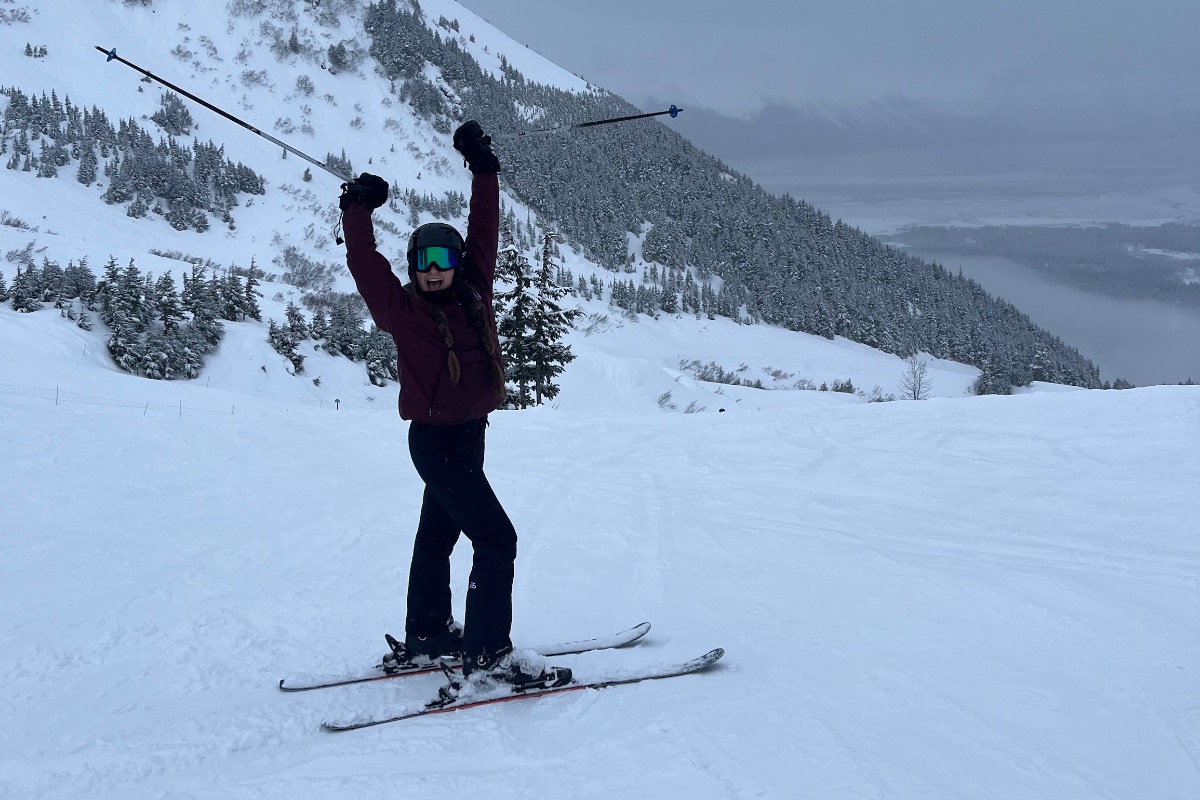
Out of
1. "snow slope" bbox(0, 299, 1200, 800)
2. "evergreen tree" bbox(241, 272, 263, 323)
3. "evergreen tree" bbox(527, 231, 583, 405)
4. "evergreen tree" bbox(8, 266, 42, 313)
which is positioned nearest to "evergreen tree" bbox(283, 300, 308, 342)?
"evergreen tree" bbox(241, 272, 263, 323)

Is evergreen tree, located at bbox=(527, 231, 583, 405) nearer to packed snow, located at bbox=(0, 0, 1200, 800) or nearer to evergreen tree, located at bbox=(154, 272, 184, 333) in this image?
packed snow, located at bbox=(0, 0, 1200, 800)

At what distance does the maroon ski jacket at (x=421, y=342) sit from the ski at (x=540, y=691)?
55.0 inches

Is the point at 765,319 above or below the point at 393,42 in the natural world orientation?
below

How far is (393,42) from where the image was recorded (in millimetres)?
117125

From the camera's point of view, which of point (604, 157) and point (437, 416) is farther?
point (604, 157)

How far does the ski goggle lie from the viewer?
329 centimetres

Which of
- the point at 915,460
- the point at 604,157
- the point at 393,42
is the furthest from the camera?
the point at 604,157

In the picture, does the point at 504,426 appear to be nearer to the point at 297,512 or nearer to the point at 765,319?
the point at 297,512

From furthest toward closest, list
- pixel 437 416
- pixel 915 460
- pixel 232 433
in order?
pixel 232 433 < pixel 915 460 < pixel 437 416

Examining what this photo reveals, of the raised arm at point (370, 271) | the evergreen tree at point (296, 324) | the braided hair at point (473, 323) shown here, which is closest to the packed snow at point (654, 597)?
the braided hair at point (473, 323)

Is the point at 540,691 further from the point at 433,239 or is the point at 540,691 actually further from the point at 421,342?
the point at 433,239

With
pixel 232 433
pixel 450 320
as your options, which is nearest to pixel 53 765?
pixel 450 320

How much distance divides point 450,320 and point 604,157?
450ft

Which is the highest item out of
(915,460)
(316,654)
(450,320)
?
(450,320)
